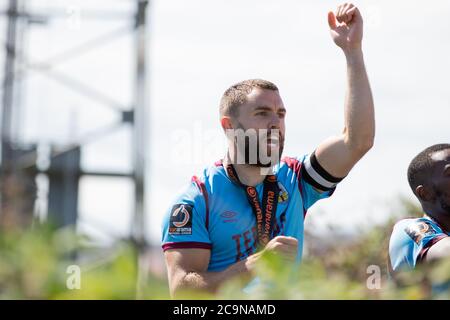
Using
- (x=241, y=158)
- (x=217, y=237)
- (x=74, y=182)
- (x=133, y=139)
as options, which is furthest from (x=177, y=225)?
(x=74, y=182)

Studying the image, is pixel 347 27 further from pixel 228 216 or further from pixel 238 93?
pixel 228 216

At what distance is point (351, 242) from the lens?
8484mm

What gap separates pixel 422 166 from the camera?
14.3 feet

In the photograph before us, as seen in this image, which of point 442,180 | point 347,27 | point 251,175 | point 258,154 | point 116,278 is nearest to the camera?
point 116,278

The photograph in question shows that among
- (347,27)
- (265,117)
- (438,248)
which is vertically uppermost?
(347,27)

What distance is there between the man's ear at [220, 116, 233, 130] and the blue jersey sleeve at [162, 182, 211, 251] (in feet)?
1.59

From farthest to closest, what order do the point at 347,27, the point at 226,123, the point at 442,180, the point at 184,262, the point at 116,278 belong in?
the point at 226,123, the point at 442,180, the point at 347,27, the point at 184,262, the point at 116,278

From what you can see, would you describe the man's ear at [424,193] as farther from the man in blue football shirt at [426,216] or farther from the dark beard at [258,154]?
the dark beard at [258,154]

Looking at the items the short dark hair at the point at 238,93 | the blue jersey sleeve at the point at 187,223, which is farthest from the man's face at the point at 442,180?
the blue jersey sleeve at the point at 187,223

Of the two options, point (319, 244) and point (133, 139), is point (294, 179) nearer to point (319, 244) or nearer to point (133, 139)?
point (319, 244)

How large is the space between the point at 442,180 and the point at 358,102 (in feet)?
2.17

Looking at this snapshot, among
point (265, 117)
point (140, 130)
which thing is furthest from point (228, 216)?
point (140, 130)

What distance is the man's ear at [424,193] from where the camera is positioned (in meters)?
4.32
